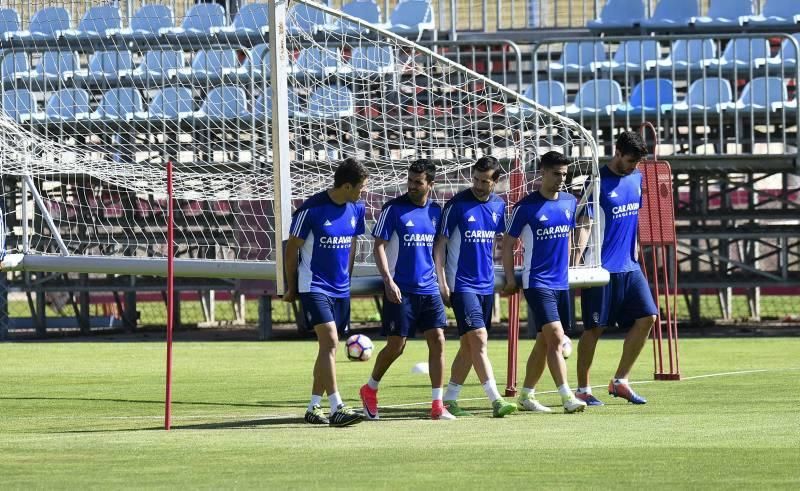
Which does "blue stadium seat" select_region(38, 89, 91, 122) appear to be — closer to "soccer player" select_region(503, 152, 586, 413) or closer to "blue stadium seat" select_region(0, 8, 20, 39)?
"blue stadium seat" select_region(0, 8, 20, 39)

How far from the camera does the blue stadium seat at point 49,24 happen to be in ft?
56.9

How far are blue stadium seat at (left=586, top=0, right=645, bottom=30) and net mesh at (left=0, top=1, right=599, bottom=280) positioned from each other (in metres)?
7.25

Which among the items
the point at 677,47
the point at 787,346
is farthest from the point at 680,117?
the point at 787,346

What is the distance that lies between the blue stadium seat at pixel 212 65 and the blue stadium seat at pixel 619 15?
387 inches

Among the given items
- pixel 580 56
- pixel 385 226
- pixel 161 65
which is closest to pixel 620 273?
pixel 385 226

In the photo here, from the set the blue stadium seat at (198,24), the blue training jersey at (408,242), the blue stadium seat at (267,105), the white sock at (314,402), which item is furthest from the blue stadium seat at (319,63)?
the white sock at (314,402)

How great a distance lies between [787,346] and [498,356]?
3876mm

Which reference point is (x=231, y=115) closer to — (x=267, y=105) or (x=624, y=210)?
(x=267, y=105)

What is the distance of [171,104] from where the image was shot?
17.2m

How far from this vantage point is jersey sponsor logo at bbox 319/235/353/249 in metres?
10.6

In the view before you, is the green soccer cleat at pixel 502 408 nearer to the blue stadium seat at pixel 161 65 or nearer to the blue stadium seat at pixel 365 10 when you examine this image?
the blue stadium seat at pixel 161 65

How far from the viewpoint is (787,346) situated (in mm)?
19500

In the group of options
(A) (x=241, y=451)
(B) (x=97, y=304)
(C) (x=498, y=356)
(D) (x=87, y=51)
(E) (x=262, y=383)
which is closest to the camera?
(A) (x=241, y=451)

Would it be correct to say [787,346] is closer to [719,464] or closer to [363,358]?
[363,358]
